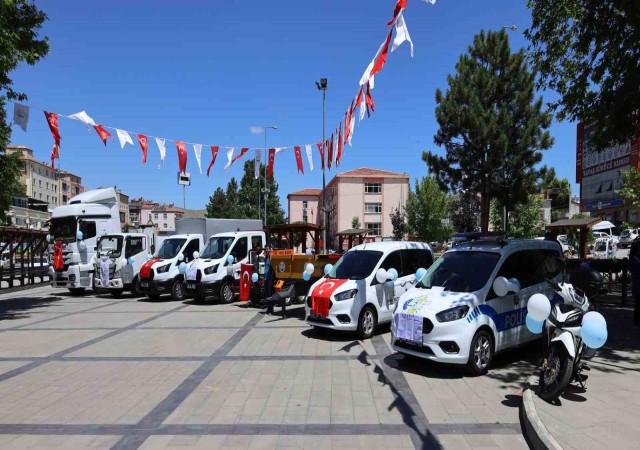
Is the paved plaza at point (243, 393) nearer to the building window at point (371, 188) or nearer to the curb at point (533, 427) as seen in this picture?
the curb at point (533, 427)

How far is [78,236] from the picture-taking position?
17.9 meters

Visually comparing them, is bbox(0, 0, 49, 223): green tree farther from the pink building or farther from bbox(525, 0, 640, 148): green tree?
the pink building

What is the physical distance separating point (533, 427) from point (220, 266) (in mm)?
11949

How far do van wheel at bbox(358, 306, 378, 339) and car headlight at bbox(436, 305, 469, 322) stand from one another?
270 cm

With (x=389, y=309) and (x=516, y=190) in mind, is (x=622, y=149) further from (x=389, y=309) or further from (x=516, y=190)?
(x=389, y=309)

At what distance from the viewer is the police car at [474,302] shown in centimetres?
626

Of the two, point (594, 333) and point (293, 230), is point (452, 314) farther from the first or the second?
point (293, 230)

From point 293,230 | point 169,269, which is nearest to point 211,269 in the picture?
point 169,269

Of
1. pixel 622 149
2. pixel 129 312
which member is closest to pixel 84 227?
pixel 129 312

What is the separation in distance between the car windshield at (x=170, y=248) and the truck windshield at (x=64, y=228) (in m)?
4.53

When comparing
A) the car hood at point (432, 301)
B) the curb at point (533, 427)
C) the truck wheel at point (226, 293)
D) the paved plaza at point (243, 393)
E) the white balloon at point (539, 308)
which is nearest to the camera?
the curb at point (533, 427)

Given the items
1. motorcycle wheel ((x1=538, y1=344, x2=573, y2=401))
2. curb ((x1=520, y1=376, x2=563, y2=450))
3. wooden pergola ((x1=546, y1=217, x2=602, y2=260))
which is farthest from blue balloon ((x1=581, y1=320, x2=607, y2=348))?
wooden pergola ((x1=546, y1=217, x2=602, y2=260))

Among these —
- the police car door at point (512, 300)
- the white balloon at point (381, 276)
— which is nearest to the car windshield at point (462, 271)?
the police car door at point (512, 300)

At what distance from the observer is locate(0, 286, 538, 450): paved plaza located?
4461mm
